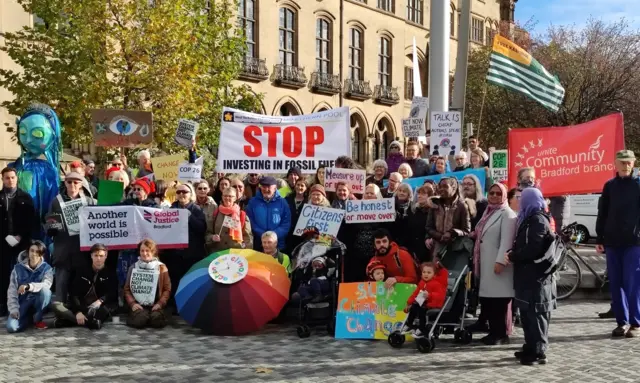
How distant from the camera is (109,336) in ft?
26.3

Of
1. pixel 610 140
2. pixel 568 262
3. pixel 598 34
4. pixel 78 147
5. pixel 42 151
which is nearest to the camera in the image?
pixel 610 140

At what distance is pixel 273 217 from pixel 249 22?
27.7 meters

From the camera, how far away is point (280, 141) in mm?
10625

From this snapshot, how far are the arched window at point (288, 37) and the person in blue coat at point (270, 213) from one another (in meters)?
28.9

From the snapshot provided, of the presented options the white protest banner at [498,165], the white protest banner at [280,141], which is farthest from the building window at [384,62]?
the white protest banner at [280,141]

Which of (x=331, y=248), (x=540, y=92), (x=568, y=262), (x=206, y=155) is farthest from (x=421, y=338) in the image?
(x=206, y=155)

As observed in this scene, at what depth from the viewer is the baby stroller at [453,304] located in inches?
290

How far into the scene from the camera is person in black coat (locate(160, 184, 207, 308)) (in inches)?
359

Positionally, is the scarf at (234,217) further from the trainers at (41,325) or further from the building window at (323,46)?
the building window at (323,46)

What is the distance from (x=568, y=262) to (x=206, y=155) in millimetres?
14768

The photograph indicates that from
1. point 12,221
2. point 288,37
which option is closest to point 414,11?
point 288,37

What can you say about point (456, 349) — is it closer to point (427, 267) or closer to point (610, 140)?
point (427, 267)

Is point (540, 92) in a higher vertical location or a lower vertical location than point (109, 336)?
higher

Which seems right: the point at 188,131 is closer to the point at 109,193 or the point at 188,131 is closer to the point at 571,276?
the point at 109,193
